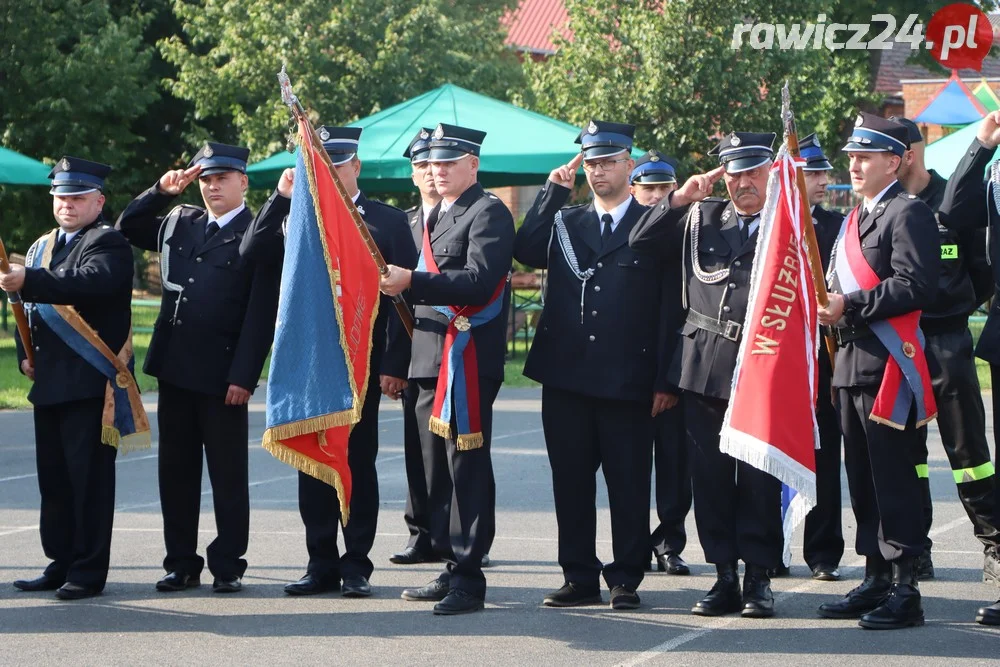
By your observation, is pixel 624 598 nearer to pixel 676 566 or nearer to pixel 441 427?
pixel 676 566

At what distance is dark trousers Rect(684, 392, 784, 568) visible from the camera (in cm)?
644

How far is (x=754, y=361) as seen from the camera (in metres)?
6.25

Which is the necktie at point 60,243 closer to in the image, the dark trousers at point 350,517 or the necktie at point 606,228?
the dark trousers at point 350,517

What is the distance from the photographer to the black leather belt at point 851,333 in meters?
6.36

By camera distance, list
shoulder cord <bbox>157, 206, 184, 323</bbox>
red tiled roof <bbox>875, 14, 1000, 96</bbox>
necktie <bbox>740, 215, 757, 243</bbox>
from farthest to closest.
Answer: red tiled roof <bbox>875, 14, 1000, 96</bbox>, shoulder cord <bbox>157, 206, 184, 323</bbox>, necktie <bbox>740, 215, 757, 243</bbox>

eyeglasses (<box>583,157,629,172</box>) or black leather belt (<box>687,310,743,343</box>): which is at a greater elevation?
eyeglasses (<box>583,157,629,172</box>)

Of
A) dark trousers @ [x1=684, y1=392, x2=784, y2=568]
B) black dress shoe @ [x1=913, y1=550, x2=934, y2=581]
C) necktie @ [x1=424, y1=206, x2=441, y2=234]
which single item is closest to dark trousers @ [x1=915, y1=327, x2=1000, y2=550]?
black dress shoe @ [x1=913, y1=550, x2=934, y2=581]

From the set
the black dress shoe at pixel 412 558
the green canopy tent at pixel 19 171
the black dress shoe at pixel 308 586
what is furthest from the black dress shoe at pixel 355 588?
the green canopy tent at pixel 19 171

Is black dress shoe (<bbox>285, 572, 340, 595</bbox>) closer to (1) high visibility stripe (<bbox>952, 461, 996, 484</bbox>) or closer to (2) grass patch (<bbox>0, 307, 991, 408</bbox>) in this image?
(1) high visibility stripe (<bbox>952, 461, 996, 484</bbox>)

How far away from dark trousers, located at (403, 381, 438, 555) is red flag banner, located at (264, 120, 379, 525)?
1.11 meters

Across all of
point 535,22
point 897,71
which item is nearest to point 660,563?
point 897,71

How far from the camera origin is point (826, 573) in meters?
7.30

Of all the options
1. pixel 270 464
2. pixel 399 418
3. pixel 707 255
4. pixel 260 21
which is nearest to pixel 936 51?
pixel 260 21

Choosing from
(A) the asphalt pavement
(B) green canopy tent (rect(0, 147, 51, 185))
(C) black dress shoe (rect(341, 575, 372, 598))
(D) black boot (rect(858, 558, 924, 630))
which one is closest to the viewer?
(A) the asphalt pavement
